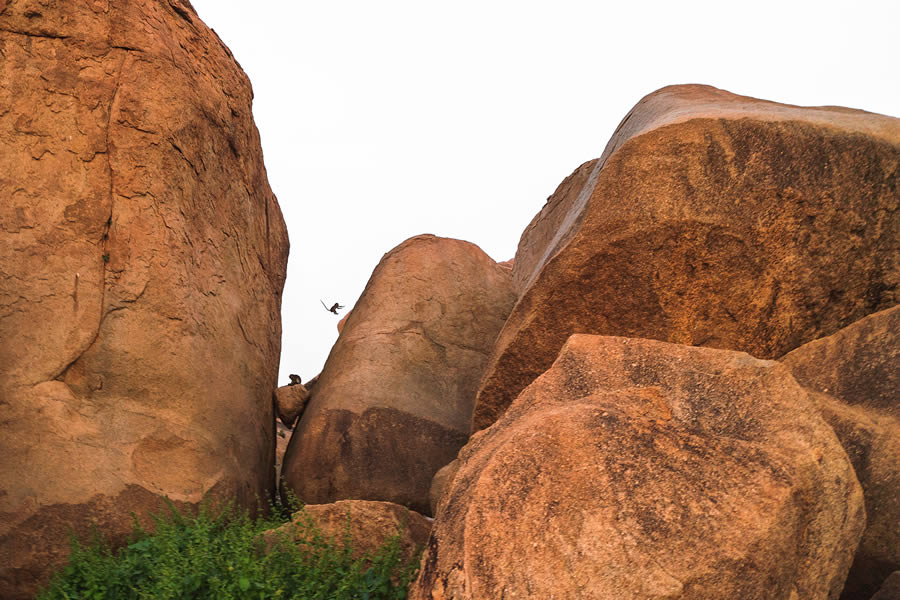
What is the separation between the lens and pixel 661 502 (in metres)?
2.85

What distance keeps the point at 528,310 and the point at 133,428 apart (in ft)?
8.13

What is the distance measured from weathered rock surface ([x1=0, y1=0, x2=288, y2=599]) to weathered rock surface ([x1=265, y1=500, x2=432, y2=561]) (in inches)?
→ 43.8

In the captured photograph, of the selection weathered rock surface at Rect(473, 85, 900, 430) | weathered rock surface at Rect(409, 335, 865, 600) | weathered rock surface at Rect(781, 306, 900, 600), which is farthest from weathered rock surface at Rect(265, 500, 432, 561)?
weathered rock surface at Rect(781, 306, 900, 600)

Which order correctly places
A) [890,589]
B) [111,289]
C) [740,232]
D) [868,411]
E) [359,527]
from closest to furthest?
[890,589] < [868,411] < [359,527] < [740,232] < [111,289]

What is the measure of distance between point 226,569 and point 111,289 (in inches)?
84.9

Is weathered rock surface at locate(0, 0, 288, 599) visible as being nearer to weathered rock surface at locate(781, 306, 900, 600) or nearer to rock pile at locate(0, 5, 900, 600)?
rock pile at locate(0, 5, 900, 600)

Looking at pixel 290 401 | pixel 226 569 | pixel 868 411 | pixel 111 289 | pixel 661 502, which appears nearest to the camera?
pixel 661 502

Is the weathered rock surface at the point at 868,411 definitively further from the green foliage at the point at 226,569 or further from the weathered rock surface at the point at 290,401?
the weathered rock surface at the point at 290,401

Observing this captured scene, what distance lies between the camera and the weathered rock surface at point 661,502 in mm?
2725

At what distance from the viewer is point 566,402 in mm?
3441

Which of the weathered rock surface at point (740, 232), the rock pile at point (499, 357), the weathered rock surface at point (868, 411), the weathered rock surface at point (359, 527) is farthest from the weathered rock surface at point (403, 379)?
the weathered rock surface at point (868, 411)

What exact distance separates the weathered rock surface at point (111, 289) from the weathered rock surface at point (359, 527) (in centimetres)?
111

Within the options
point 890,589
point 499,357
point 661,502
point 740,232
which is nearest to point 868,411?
point 890,589

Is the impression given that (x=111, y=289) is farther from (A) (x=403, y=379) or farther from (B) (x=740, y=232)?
(B) (x=740, y=232)
